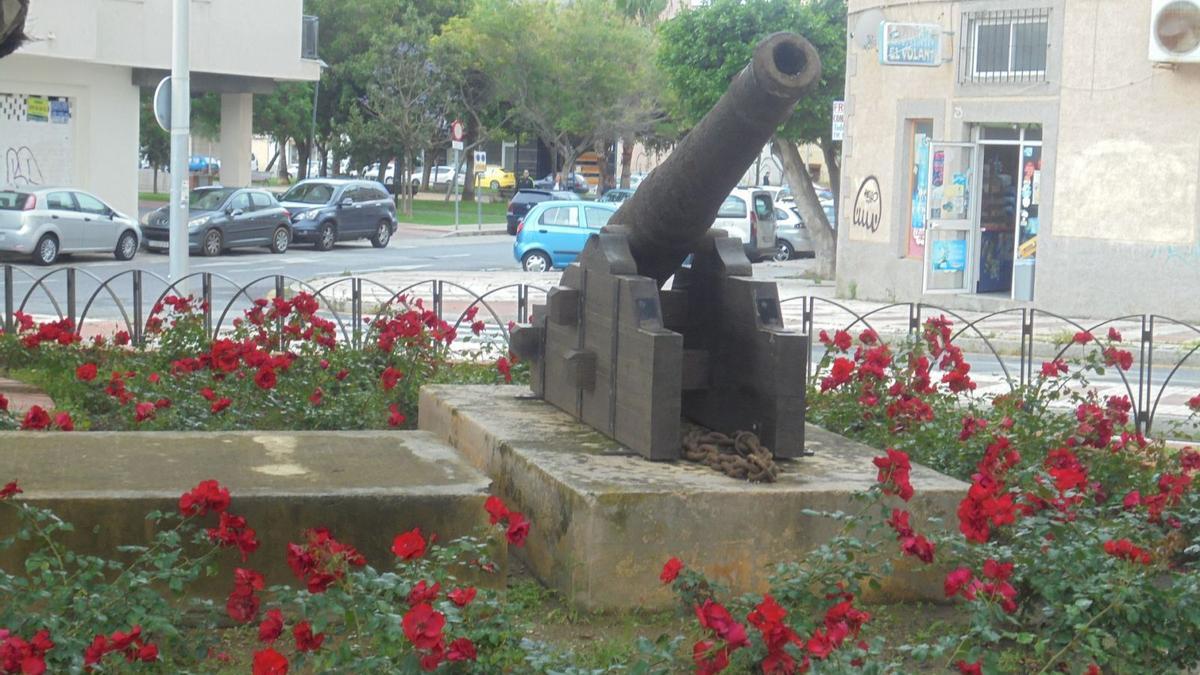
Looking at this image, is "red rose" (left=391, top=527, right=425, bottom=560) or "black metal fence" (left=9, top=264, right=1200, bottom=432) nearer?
"red rose" (left=391, top=527, right=425, bottom=560)

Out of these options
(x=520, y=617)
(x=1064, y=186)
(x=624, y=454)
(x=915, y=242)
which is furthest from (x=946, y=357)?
(x=915, y=242)

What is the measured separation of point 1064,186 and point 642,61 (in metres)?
40.4

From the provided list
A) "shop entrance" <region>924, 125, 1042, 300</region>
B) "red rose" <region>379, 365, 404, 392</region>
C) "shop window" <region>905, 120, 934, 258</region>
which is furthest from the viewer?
"shop window" <region>905, 120, 934, 258</region>

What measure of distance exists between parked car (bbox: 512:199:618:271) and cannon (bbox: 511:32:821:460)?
71.5 ft

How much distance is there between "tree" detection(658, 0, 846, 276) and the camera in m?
29.9

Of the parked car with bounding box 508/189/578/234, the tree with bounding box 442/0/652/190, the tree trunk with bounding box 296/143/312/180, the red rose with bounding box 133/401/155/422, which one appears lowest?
the red rose with bounding box 133/401/155/422

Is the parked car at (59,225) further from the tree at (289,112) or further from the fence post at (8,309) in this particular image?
the tree at (289,112)

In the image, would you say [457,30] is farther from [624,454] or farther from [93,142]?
[624,454]

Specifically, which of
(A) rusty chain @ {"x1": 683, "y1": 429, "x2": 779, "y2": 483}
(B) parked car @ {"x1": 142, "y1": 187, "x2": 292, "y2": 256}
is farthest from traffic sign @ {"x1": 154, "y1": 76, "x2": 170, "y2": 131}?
(A) rusty chain @ {"x1": 683, "y1": 429, "x2": 779, "y2": 483}

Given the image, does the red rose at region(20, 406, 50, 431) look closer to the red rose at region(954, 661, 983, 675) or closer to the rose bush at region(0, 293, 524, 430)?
the rose bush at region(0, 293, 524, 430)

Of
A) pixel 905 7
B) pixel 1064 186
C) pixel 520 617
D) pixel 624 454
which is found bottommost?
pixel 520 617

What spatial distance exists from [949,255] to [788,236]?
14947 mm

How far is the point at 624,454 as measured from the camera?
6363 mm

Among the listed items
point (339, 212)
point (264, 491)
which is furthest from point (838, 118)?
point (264, 491)
